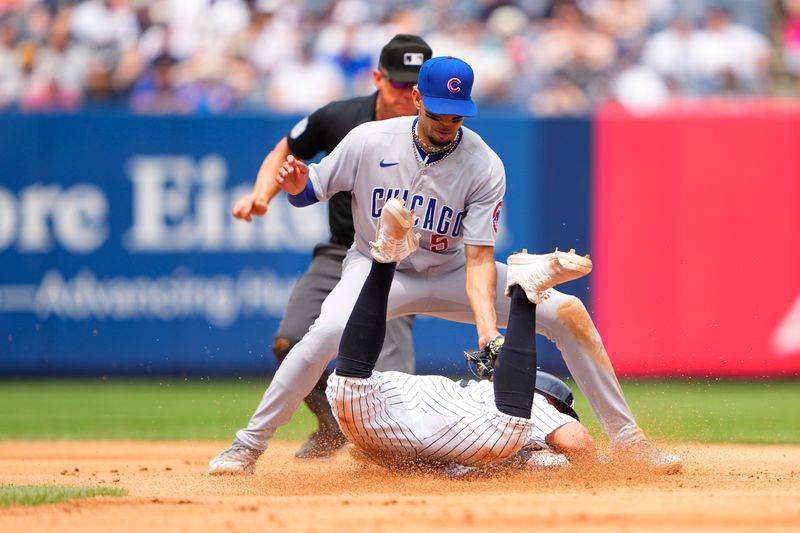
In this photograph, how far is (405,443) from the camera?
481 cm

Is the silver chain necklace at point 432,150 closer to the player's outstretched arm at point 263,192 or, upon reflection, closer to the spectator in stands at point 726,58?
the player's outstretched arm at point 263,192

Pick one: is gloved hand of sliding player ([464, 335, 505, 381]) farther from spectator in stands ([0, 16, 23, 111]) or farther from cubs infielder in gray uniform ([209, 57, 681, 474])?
spectator in stands ([0, 16, 23, 111])

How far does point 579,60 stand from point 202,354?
4.56 m

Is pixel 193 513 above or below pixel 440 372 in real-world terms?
above

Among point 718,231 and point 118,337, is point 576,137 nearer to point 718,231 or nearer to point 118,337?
point 718,231

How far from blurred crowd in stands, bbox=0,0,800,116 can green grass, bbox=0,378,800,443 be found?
258 centimetres

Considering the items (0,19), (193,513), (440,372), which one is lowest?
(440,372)

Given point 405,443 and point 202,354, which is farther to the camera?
point 202,354

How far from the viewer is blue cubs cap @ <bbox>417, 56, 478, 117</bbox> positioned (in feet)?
16.0

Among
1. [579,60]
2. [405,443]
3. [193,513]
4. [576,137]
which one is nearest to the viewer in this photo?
[193,513]

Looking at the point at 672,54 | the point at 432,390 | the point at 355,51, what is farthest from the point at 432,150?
the point at 672,54

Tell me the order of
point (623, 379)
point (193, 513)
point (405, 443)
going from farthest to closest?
1. point (623, 379)
2. point (405, 443)
3. point (193, 513)

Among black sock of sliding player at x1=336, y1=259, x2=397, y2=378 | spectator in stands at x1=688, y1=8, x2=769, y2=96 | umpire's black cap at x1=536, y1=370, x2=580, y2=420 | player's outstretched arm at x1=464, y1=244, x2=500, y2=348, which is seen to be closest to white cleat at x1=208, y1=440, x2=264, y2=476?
black sock of sliding player at x1=336, y1=259, x2=397, y2=378

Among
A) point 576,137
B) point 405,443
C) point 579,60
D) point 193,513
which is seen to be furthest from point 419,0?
point 193,513
